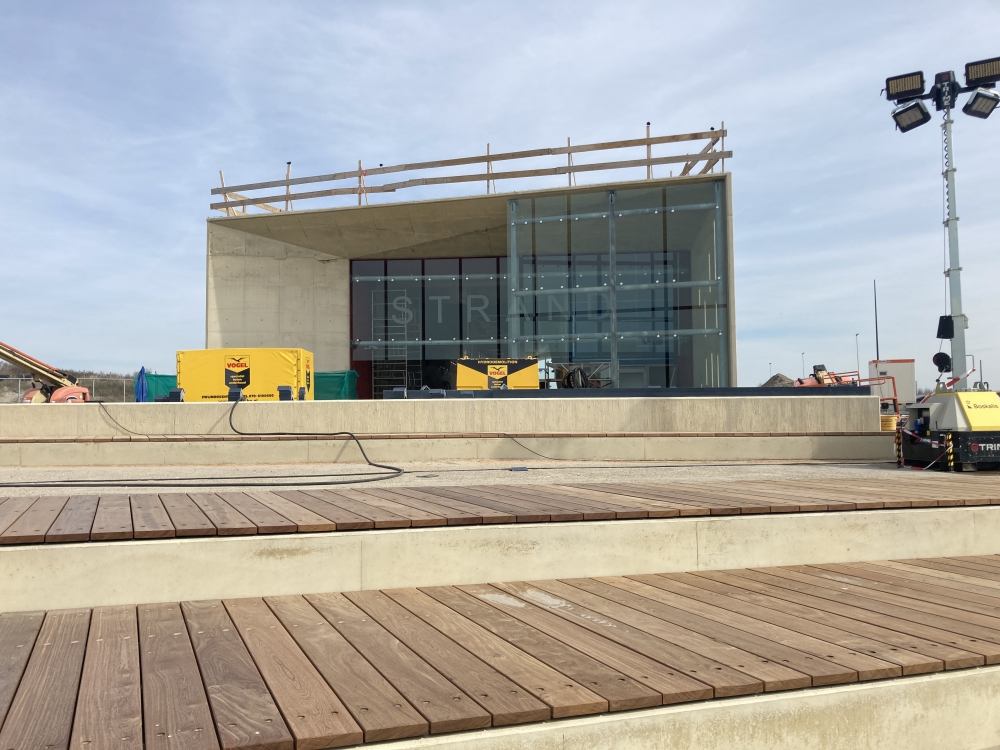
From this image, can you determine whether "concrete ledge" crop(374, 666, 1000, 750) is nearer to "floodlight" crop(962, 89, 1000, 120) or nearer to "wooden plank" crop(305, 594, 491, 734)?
"wooden plank" crop(305, 594, 491, 734)

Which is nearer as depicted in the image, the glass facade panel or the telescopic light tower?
the telescopic light tower

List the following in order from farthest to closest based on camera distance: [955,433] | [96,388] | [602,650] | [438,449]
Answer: [96,388] → [438,449] → [955,433] → [602,650]

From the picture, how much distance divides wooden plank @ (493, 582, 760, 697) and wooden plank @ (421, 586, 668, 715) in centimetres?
13

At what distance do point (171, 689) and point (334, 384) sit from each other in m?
28.1

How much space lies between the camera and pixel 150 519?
15.0 feet

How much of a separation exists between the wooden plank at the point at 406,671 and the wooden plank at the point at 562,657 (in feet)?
1.56

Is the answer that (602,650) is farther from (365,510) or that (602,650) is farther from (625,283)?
(625,283)

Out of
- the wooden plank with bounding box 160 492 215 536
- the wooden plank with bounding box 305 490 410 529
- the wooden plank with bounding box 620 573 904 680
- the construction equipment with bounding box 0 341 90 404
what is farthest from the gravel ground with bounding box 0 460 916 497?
the construction equipment with bounding box 0 341 90 404

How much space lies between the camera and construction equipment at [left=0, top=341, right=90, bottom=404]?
2739 cm

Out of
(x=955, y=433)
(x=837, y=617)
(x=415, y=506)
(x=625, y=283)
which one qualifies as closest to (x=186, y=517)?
(x=415, y=506)

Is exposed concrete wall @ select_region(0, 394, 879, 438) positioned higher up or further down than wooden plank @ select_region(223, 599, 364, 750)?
higher up

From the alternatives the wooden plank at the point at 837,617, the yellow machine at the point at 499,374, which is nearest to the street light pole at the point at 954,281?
the yellow machine at the point at 499,374

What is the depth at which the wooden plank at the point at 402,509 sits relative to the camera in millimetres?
4613

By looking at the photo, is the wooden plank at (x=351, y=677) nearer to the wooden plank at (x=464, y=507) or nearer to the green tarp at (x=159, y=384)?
the wooden plank at (x=464, y=507)
